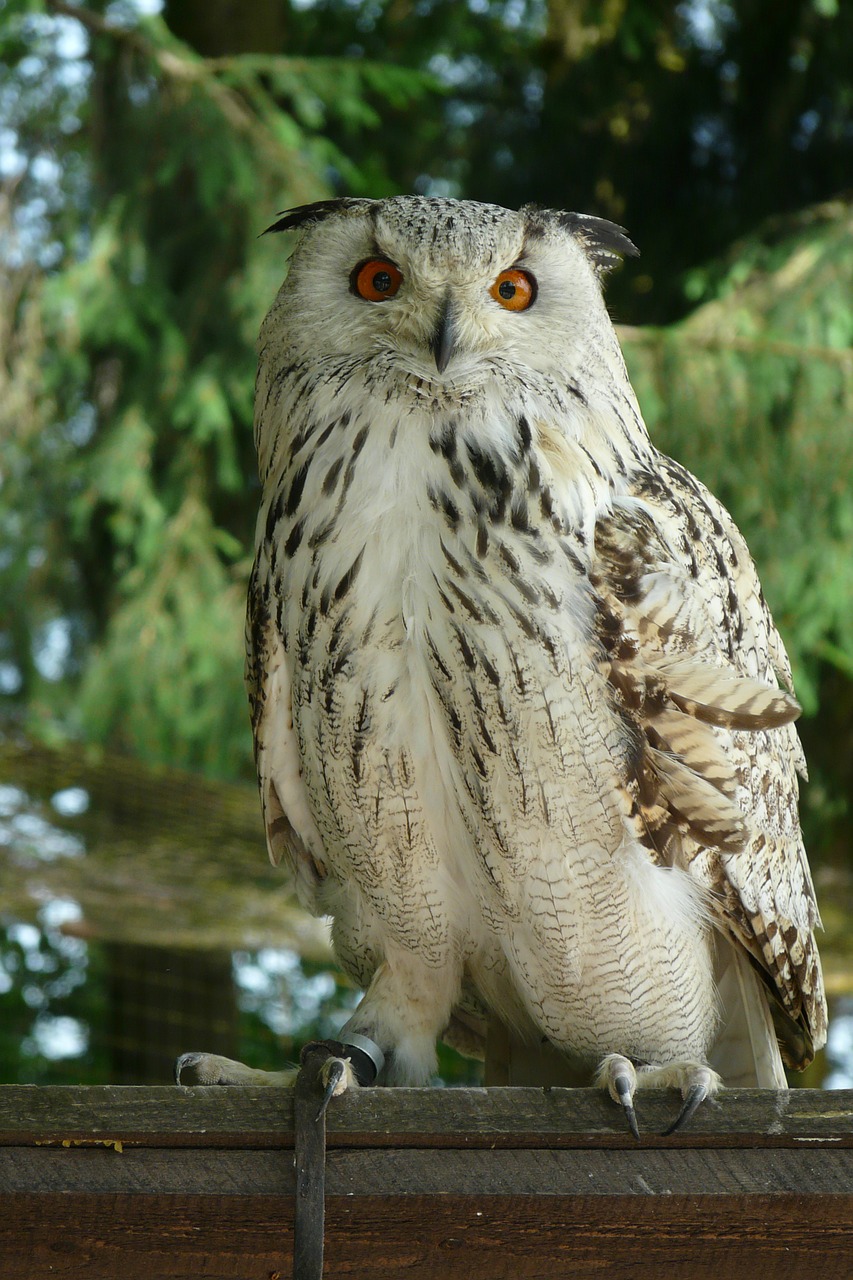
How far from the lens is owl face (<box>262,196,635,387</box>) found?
1740mm

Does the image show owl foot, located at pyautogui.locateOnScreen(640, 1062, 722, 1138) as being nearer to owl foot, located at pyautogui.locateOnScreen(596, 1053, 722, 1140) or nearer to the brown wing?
owl foot, located at pyautogui.locateOnScreen(596, 1053, 722, 1140)

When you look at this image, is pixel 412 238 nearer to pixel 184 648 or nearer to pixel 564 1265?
pixel 564 1265

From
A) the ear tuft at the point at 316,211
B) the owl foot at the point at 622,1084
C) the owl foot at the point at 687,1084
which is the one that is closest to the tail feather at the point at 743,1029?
the owl foot at the point at 687,1084

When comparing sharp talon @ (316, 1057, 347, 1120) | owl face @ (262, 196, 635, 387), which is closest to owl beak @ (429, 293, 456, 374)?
owl face @ (262, 196, 635, 387)

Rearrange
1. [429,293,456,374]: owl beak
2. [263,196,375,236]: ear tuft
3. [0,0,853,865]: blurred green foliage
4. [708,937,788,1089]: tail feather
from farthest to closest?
[0,0,853,865]: blurred green foliage → [708,937,788,1089]: tail feather → [263,196,375,236]: ear tuft → [429,293,456,374]: owl beak

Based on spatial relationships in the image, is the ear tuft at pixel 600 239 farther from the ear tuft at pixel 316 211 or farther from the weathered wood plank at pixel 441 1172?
Result: the weathered wood plank at pixel 441 1172

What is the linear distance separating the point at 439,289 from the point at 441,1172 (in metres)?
1.07

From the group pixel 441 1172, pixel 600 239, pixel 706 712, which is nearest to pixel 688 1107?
pixel 441 1172

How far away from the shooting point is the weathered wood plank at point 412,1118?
1409 mm

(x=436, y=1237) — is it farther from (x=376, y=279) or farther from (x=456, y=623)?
(x=376, y=279)

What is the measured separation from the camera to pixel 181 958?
18.4 feet

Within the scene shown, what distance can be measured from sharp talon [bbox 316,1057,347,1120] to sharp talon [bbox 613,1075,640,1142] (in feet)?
1.00

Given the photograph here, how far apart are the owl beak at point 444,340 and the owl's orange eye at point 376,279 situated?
16 cm

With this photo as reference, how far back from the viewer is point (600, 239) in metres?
2.03
